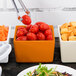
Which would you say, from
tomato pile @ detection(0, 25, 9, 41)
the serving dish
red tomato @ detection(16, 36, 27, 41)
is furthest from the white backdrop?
the serving dish

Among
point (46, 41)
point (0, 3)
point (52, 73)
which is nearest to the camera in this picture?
point (52, 73)

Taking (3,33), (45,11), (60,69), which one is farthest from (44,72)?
(45,11)

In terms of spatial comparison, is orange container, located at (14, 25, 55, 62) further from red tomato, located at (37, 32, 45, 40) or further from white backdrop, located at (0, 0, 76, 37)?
white backdrop, located at (0, 0, 76, 37)

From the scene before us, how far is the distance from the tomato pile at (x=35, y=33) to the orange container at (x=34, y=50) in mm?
25

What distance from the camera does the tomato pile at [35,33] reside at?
46.5 inches

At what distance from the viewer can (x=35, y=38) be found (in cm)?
119

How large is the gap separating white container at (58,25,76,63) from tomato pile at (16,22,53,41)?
75 millimetres

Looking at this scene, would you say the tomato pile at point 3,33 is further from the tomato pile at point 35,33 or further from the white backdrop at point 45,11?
the white backdrop at point 45,11

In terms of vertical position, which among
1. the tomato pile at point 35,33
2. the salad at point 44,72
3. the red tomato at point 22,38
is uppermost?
the tomato pile at point 35,33

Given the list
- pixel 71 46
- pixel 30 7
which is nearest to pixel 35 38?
pixel 71 46

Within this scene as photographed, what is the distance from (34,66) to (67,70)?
0.53 ft

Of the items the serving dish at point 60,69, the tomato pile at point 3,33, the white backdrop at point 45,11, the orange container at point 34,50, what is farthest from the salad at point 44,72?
the white backdrop at point 45,11

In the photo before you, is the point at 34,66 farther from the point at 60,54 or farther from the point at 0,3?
the point at 0,3

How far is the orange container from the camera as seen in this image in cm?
118
